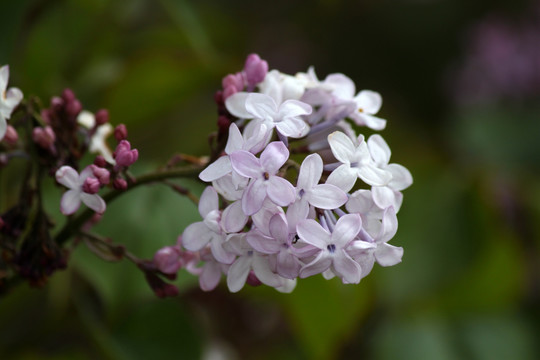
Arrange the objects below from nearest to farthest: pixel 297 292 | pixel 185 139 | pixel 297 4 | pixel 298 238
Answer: pixel 298 238 < pixel 297 292 < pixel 185 139 < pixel 297 4

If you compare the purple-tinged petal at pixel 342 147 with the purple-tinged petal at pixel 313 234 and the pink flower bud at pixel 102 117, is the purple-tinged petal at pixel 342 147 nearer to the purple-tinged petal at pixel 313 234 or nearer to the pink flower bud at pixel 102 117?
Result: the purple-tinged petal at pixel 313 234

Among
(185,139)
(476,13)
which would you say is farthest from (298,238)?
(476,13)

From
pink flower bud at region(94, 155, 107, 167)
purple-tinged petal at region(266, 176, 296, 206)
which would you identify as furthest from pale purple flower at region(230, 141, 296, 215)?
pink flower bud at region(94, 155, 107, 167)

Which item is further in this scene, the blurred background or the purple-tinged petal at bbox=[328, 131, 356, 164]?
the blurred background

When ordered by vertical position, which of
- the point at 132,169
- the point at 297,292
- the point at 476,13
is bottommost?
the point at 297,292

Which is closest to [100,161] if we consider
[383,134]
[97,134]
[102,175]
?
[102,175]

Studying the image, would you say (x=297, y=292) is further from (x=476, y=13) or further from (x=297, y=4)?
(x=476, y=13)

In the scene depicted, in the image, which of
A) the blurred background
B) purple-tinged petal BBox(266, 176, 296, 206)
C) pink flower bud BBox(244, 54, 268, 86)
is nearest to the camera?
purple-tinged petal BBox(266, 176, 296, 206)

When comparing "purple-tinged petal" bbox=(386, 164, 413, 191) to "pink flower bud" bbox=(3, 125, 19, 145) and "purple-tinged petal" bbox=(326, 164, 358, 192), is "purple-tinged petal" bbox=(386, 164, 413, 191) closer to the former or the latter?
"purple-tinged petal" bbox=(326, 164, 358, 192)
